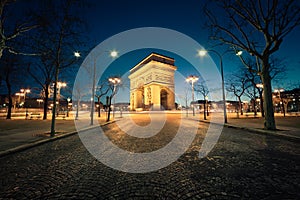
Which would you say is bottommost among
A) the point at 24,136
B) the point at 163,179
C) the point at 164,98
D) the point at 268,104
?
the point at 163,179

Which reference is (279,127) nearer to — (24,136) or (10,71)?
(24,136)

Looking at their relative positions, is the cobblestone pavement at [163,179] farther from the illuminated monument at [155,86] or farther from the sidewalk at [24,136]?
the illuminated monument at [155,86]

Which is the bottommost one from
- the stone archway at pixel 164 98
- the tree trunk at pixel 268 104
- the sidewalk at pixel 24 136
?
the sidewalk at pixel 24 136

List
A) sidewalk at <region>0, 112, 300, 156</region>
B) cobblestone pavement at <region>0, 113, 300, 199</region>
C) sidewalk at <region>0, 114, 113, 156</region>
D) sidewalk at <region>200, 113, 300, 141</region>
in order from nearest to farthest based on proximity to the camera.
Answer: cobblestone pavement at <region>0, 113, 300, 199</region>, sidewalk at <region>0, 114, 113, 156</region>, sidewalk at <region>0, 112, 300, 156</region>, sidewalk at <region>200, 113, 300, 141</region>

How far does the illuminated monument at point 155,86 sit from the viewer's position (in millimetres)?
53781

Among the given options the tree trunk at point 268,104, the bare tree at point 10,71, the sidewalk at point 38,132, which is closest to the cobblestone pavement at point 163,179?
the sidewalk at point 38,132

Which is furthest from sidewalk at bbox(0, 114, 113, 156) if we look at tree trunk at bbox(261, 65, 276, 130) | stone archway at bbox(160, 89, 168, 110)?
stone archway at bbox(160, 89, 168, 110)

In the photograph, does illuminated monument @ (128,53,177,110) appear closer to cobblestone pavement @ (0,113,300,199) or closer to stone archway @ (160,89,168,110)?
stone archway @ (160,89,168,110)

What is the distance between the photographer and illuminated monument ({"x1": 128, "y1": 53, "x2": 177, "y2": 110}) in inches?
2117

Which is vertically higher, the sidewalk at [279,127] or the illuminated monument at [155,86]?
the illuminated monument at [155,86]

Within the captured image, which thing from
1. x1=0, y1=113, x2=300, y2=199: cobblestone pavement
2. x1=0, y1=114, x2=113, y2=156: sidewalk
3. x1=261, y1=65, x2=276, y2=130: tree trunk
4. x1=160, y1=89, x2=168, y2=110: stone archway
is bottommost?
x1=0, y1=113, x2=300, y2=199: cobblestone pavement

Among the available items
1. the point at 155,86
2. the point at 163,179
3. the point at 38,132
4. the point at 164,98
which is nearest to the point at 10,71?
the point at 38,132

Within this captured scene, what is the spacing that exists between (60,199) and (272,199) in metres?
3.50

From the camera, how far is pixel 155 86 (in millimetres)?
54406
